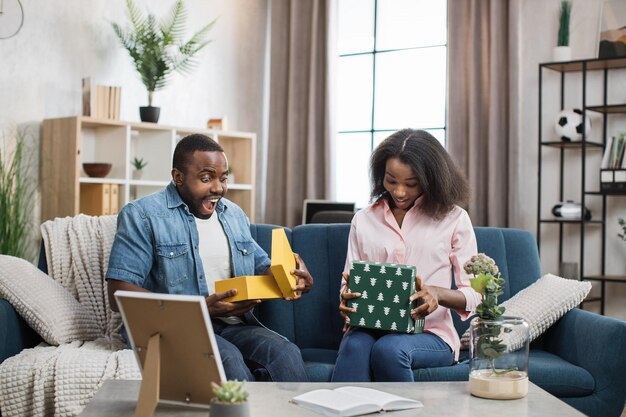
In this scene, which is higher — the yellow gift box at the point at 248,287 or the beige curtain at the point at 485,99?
the beige curtain at the point at 485,99

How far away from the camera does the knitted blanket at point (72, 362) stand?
242 centimetres

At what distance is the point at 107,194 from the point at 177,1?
159 cm

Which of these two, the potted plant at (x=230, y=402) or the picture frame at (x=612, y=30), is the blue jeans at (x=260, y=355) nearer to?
the potted plant at (x=230, y=402)

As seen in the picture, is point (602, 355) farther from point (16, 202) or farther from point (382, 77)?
point (382, 77)

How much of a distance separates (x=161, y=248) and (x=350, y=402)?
1033 millimetres

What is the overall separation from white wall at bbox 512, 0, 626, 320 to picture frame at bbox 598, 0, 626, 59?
6cm

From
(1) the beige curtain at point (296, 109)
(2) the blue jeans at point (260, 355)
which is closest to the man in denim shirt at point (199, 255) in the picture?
(2) the blue jeans at point (260, 355)

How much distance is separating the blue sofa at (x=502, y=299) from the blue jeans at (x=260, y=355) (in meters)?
0.18

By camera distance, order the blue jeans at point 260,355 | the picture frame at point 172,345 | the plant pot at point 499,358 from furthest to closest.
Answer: the blue jeans at point 260,355, the plant pot at point 499,358, the picture frame at point 172,345

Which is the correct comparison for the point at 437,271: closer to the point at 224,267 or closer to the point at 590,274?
the point at 224,267

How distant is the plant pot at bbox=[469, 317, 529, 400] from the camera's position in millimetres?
1914

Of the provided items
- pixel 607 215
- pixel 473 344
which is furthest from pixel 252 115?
pixel 473 344

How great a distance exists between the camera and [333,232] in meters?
3.07

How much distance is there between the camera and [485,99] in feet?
17.0
